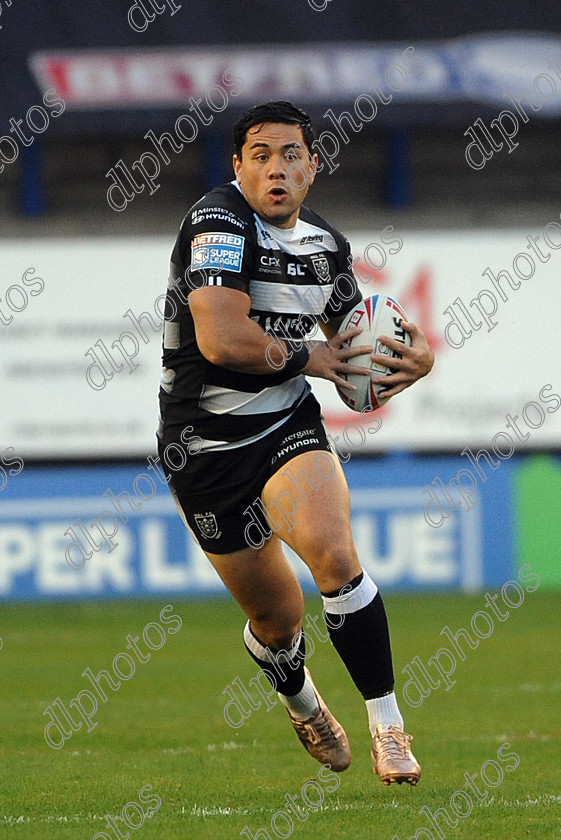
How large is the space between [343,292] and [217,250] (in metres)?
0.74

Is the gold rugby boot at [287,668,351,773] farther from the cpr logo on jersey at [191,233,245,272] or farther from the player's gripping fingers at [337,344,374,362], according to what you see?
the cpr logo on jersey at [191,233,245,272]

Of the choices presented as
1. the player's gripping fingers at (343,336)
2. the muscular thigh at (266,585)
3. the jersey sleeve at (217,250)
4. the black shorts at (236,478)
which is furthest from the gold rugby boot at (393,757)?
the jersey sleeve at (217,250)

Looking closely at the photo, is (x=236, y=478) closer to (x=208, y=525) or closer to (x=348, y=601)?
(x=208, y=525)

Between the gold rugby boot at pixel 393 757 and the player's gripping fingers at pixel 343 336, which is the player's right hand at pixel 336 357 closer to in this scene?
the player's gripping fingers at pixel 343 336

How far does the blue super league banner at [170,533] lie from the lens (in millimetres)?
15023

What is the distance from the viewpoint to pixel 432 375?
16391 mm

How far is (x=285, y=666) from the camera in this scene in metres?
5.68

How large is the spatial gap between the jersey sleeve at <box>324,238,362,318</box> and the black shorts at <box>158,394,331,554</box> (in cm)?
42

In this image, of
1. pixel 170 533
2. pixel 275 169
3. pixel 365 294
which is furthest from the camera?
pixel 365 294

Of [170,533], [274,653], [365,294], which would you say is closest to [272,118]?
[274,653]

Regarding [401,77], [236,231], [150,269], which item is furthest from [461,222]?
[236,231]

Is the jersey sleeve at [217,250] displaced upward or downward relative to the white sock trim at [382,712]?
upward

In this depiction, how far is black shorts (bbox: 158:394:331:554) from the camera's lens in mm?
5273

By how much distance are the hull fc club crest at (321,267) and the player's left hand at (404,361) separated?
1.05 ft
